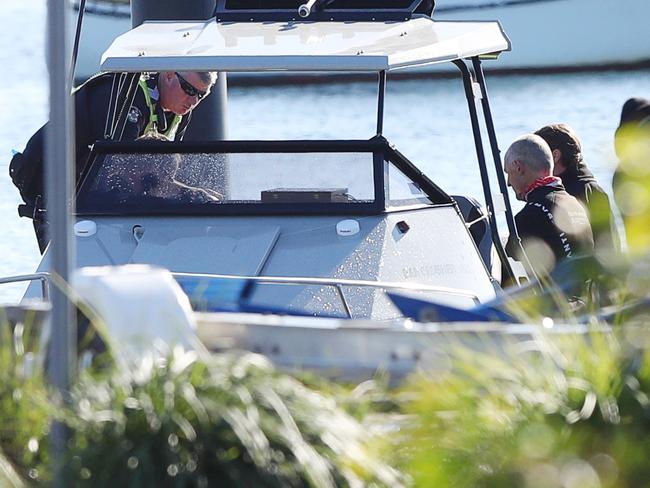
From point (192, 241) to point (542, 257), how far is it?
5.47ft

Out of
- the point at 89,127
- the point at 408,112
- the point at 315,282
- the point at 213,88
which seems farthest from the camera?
the point at 408,112

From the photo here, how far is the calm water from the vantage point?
17.9m

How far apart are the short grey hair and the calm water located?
566 centimetres

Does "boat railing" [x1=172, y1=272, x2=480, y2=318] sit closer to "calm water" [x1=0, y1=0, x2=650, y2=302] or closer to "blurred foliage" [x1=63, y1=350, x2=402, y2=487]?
"blurred foliage" [x1=63, y1=350, x2=402, y2=487]

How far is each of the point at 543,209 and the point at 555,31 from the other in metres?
30.5

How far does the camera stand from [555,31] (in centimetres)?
3653

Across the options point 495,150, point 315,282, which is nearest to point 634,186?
point 315,282

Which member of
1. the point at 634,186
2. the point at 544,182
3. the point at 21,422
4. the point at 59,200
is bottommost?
the point at 544,182

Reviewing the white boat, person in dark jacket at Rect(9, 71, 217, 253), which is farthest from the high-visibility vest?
the white boat

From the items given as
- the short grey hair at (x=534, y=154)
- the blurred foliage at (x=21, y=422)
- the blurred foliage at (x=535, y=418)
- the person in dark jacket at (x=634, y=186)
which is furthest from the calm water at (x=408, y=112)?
the person in dark jacket at (x=634, y=186)

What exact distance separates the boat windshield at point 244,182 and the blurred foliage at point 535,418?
2921 mm

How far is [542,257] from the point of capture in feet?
21.3

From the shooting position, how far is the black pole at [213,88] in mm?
Answer: 8164

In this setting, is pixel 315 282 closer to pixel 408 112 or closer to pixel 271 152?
pixel 271 152
